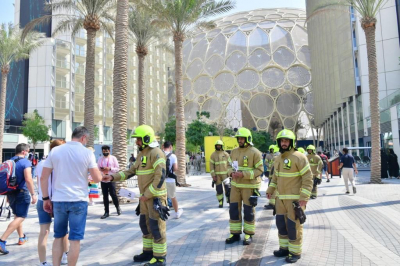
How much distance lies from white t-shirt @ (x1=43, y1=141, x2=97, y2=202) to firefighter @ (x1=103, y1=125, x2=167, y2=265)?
0.61m

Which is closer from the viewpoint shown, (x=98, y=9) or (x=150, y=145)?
(x=150, y=145)

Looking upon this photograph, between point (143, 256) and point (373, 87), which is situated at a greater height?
point (373, 87)

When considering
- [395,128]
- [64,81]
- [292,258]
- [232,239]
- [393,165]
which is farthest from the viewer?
[64,81]

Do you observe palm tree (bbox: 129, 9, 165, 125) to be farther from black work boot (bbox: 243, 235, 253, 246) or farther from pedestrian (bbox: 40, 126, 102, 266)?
pedestrian (bbox: 40, 126, 102, 266)

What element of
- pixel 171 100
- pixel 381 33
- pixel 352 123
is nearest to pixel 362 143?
pixel 352 123

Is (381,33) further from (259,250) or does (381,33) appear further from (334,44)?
(259,250)

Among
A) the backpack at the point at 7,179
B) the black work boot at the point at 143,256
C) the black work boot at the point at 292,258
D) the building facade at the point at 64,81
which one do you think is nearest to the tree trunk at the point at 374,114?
the black work boot at the point at 292,258

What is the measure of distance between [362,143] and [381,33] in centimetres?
932

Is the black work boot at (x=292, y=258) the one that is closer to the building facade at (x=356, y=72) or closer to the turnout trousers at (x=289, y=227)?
the turnout trousers at (x=289, y=227)

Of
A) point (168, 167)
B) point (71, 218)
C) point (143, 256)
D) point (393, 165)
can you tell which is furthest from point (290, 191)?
point (393, 165)

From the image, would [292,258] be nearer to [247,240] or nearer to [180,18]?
[247,240]

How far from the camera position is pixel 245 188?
17.3 ft

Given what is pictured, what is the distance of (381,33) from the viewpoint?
78.4 ft

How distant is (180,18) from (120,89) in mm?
6746
